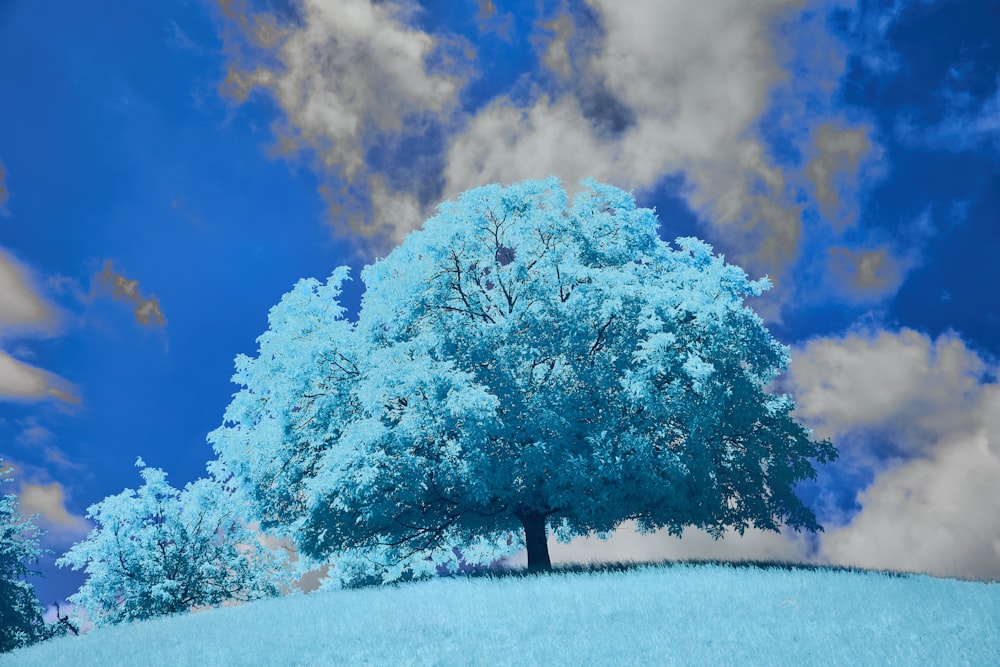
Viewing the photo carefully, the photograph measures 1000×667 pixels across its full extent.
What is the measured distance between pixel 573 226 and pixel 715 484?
9.07 meters

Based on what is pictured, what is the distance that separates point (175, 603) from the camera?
106ft

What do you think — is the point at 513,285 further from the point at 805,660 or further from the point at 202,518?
the point at 202,518

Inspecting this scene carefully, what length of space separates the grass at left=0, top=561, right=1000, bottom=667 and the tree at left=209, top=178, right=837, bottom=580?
2794mm

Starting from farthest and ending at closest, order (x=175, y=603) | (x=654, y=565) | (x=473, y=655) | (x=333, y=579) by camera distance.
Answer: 1. (x=175, y=603)
2. (x=333, y=579)
3. (x=654, y=565)
4. (x=473, y=655)

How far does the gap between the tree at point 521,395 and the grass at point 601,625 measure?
2794 millimetres

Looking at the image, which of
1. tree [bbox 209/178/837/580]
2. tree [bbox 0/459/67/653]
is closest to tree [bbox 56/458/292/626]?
tree [bbox 0/459/67/653]

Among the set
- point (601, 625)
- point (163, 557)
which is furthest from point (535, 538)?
point (163, 557)

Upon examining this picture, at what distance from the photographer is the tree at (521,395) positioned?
1858 centimetres

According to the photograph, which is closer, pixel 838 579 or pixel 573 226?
pixel 838 579

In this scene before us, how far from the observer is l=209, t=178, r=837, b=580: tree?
18578mm

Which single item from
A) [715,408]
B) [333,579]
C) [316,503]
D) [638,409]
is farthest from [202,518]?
[715,408]

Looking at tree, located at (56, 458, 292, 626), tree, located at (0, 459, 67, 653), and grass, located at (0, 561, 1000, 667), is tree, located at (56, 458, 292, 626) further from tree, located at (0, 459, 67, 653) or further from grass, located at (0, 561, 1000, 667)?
grass, located at (0, 561, 1000, 667)

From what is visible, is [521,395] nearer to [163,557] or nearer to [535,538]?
[535,538]

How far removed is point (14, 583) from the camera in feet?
104
